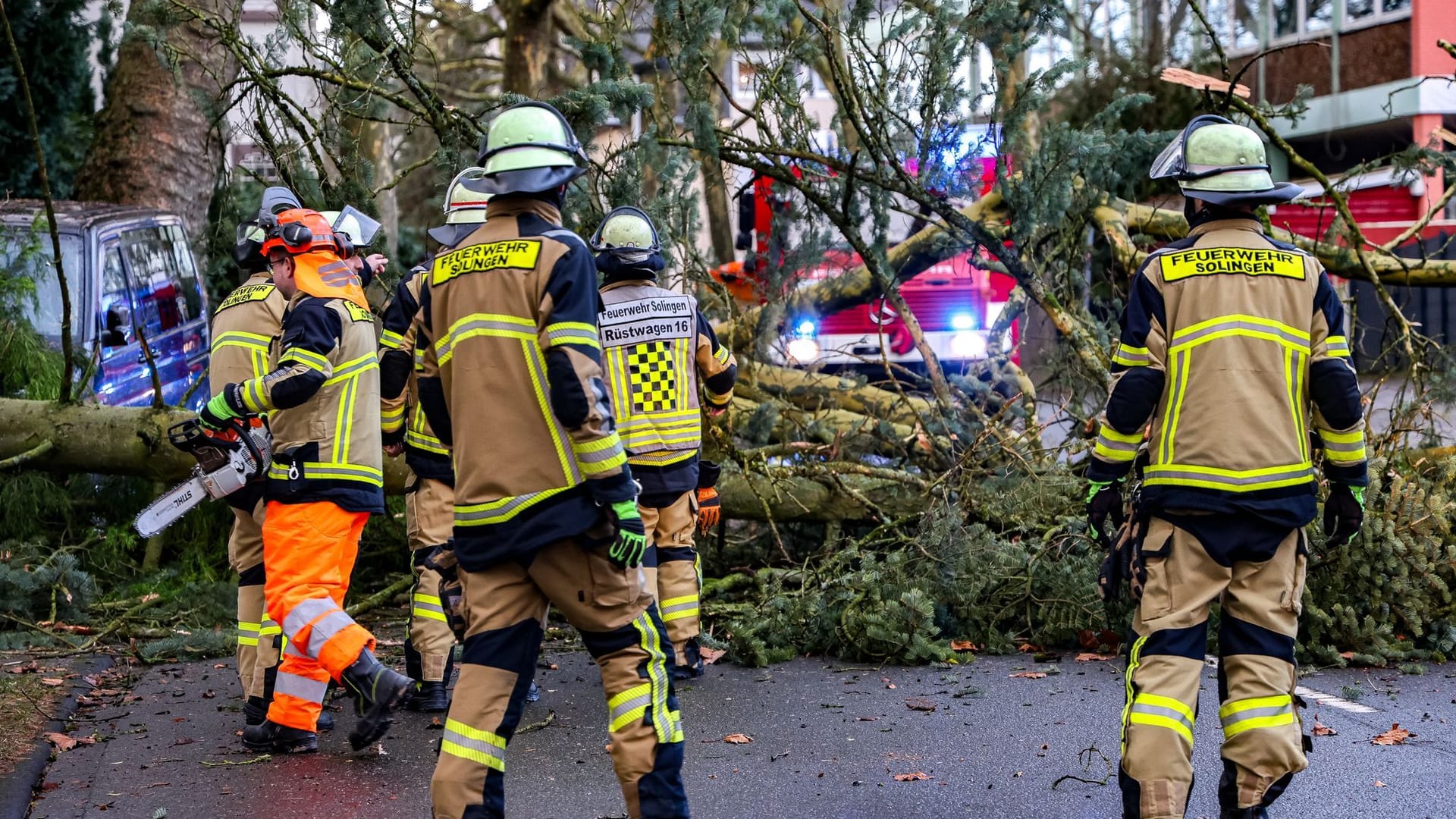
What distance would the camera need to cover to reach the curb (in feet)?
14.5

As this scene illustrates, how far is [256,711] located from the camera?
5.42 m

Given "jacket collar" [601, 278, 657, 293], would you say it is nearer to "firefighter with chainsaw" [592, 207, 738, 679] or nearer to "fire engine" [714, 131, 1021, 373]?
"firefighter with chainsaw" [592, 207, 738, 679]

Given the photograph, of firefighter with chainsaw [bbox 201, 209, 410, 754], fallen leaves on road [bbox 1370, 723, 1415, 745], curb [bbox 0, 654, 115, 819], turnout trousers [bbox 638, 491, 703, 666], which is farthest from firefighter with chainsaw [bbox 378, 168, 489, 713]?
fallen leaves on road [bbox 1370, 723, 1415, 745]

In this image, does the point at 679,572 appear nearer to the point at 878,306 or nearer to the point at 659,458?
the point at 659,458

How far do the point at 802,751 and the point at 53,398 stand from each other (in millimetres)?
4967

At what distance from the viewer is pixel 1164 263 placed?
4039 millimetres

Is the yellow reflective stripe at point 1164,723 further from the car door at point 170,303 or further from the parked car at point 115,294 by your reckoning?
the car door at point 170,303

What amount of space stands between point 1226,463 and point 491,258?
6.60 ft

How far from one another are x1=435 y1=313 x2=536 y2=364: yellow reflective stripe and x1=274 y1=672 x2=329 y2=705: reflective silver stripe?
6.35 feet

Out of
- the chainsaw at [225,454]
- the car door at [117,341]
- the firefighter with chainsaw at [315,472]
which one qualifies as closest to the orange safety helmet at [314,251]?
the firefighter with chainsaw at [315,472]

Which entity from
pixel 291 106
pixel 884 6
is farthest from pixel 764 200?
pixel 291 106

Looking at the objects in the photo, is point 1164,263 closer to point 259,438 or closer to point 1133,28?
point 259,438

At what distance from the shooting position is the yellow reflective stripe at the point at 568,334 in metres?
3.58

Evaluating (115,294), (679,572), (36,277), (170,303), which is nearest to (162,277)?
(170,303)
